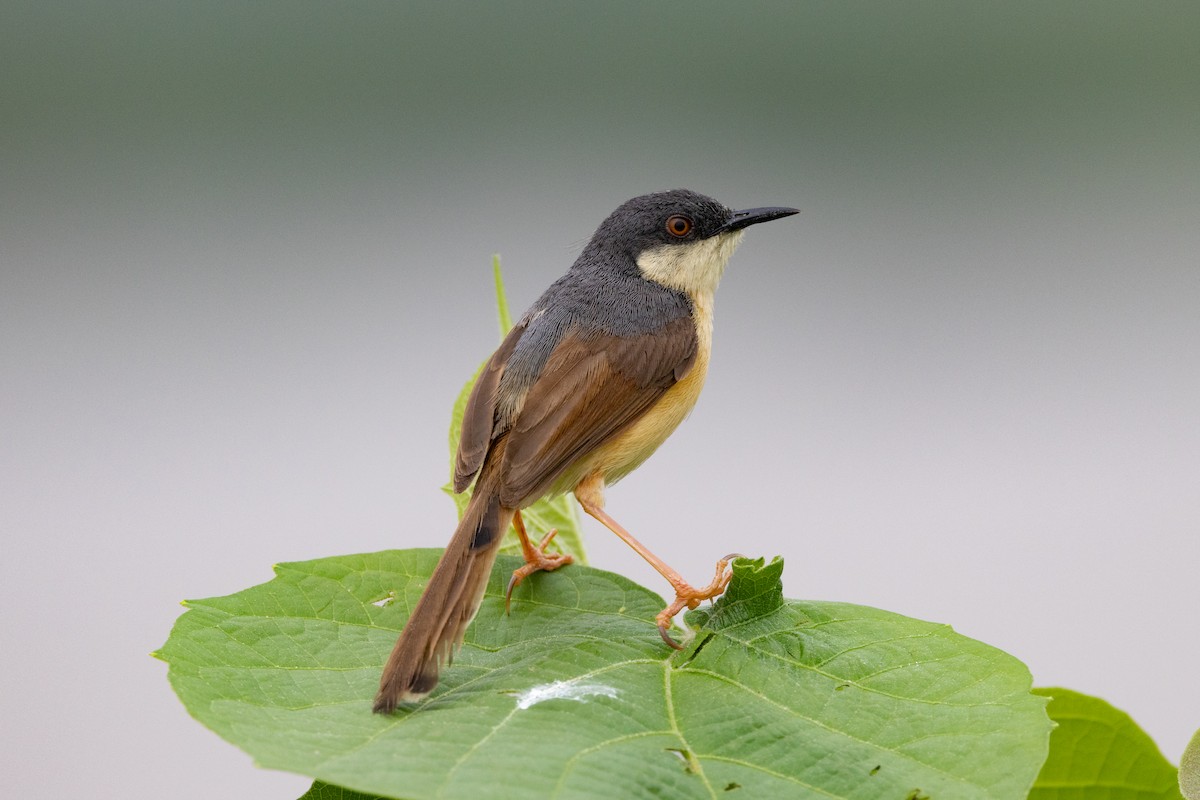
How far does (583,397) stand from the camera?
271 cm

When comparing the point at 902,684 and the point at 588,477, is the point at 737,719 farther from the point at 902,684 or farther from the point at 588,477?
the point at 588,477

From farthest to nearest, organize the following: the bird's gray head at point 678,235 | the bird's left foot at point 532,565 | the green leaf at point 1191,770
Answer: the bird's gray head at point 678,235
the bird's left foot at point 532,565
the green leaf at point 1191,770

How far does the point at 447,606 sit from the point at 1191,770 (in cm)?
113

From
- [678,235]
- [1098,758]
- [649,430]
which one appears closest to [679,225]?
[678,235]

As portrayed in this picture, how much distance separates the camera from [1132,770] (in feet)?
5.85

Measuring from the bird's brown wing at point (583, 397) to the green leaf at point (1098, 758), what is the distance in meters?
1.12


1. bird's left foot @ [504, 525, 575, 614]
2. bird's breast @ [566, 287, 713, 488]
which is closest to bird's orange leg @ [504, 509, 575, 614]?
bird's left foot @ [504, 525, 575, 614]

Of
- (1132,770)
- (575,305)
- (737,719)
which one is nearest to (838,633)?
(737,719)

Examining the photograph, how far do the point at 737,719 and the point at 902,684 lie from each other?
0.29 m

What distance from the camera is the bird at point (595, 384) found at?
2.25 meters

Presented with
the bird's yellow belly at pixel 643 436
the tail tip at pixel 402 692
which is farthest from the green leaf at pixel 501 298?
the tail tip at pixel 402 692

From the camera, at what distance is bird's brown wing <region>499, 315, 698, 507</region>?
2.48 meters

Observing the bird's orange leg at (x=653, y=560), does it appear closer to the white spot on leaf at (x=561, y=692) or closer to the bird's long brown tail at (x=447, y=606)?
the bird's long brown tail at (x=447, y=606)

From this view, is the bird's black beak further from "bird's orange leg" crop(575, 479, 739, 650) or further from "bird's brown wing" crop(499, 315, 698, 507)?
"bird's orange leg" crop(575, 479, 739, 650)
